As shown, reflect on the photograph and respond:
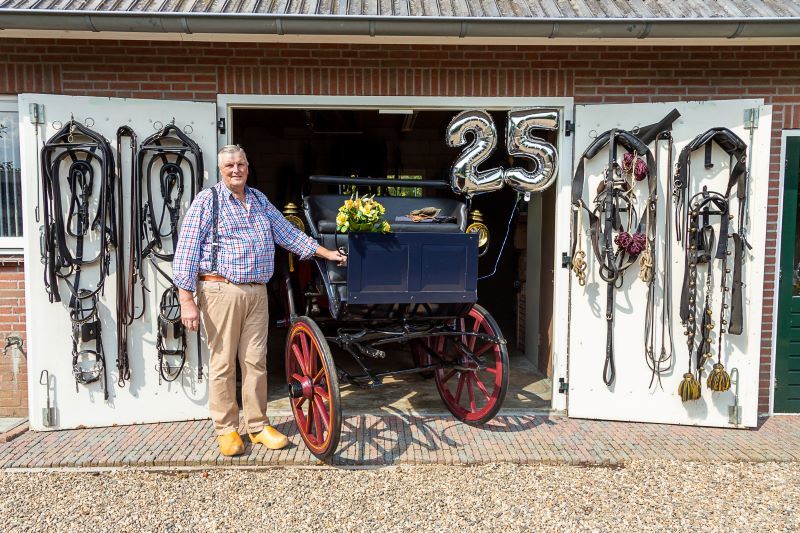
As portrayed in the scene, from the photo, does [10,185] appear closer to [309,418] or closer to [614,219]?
[309,418]

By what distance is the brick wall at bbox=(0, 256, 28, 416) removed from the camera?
3980mm

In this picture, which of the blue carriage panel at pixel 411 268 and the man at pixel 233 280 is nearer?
the blue carriage panel at pixel 411 268

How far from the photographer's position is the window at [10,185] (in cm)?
397

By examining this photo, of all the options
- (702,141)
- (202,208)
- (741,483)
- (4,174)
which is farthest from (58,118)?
(741,483)

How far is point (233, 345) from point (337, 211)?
1.12m

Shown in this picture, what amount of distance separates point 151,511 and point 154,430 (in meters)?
1.04

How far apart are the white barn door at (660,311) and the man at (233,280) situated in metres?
1.86

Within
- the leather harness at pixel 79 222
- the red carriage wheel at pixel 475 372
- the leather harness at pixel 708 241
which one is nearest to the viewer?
the red carriage wheel at pixel 475 372

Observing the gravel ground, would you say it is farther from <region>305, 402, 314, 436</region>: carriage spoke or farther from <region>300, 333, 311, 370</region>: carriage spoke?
<region>300, 333, 311, 370</region>: carriage spoke

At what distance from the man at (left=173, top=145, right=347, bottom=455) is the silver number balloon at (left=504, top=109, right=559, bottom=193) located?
1.57 metres

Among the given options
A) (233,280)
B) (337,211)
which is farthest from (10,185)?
(337,211)

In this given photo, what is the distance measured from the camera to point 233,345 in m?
3.39

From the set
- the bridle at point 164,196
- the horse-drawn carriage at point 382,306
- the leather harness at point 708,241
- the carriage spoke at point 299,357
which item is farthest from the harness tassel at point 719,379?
the bridle at point 164,196

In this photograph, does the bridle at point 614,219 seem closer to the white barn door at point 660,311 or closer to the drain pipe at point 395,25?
the white barn door at point 660,311
